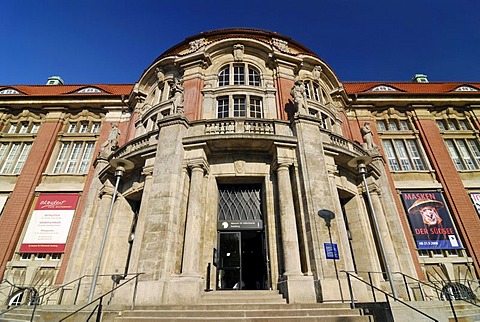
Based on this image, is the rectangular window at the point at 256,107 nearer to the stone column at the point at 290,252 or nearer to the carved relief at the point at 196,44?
the stone column at the point at 290,252

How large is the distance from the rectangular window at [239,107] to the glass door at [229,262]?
21.3 feet

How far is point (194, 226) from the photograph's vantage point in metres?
9.56

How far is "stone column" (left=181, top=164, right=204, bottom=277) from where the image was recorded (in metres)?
8.84

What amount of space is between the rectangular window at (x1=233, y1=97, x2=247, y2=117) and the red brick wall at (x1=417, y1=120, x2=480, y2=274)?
13477 mm

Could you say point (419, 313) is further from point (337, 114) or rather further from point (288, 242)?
point (337, 114)

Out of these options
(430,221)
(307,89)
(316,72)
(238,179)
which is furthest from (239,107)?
(430,221)

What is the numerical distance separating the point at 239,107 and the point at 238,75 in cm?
265

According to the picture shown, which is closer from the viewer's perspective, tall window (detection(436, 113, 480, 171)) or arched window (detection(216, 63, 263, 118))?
arched window (detection(216, 63, 263, 118))

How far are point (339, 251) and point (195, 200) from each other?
18.2 feet

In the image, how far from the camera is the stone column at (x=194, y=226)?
884 cm

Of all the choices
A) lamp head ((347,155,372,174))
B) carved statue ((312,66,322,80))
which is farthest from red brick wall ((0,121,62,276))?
carved statue ((312,66,322,80))

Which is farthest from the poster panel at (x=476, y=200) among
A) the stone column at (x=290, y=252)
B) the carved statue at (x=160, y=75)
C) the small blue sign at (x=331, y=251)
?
the carved statue at (x=160, y=75)

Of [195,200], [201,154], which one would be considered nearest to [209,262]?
[195,200]

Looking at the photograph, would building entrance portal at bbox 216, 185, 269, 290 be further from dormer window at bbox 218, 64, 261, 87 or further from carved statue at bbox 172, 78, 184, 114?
dormer window at bbox 218, 64, 261, 87
